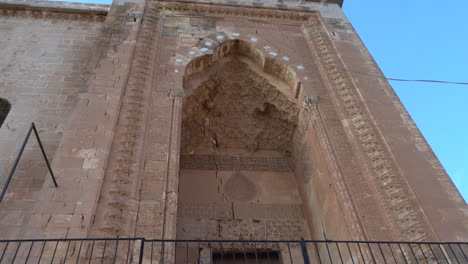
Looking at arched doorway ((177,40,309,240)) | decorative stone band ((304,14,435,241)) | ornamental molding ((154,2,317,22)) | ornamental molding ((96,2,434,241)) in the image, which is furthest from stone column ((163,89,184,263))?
ornamental molding ((154,2,317,22))

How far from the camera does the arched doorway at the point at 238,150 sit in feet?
22.1

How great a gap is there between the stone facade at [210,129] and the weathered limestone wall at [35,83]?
29 mm

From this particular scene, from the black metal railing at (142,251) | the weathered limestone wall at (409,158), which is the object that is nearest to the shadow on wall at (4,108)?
the black metal railing at (142,251)

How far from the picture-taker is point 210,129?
26.2 ft

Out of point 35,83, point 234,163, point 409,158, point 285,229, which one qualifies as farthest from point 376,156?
point 35,83

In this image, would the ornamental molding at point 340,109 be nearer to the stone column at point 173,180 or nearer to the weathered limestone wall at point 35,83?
the stone column at point 173,180

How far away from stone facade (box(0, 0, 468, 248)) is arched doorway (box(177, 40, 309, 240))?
0.03 m

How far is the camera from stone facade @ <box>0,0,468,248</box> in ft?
15.4

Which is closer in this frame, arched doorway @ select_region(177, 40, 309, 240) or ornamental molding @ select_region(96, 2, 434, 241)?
ornamental molding @ select_region(96, 2, 434, 241)

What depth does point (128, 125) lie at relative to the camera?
5531 millimetres

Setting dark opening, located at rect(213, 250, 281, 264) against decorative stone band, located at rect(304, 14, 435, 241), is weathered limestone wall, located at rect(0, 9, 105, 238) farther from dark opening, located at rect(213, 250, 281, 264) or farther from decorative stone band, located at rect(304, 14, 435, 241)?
decorative stone band, located at rect(304, 14, 435, 241)

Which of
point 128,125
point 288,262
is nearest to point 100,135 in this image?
point 128,125

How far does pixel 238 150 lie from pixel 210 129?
723mm

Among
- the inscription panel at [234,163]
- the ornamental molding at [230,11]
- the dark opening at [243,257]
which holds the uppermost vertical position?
the ornamental molding at [230,11]
